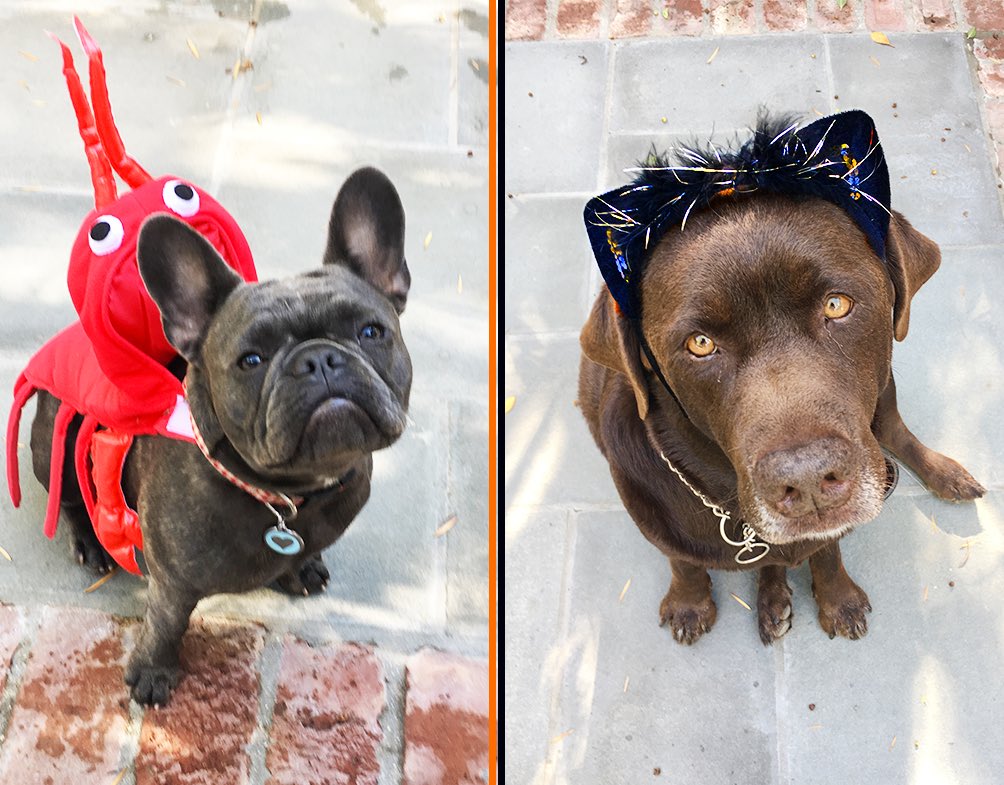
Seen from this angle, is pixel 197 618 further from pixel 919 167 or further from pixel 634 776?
pixel 919 167

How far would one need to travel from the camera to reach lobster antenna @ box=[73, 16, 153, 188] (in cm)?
249

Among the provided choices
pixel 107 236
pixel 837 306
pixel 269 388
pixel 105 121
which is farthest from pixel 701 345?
pixel 105 121

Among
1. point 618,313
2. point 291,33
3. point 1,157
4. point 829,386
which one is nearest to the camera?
point 829,386

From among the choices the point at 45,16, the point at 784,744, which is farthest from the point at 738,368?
the point at 45,16

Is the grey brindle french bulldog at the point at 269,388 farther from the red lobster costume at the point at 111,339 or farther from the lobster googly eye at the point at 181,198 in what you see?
the lobster googly eye at the point at 181,198

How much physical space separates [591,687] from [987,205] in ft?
7.75

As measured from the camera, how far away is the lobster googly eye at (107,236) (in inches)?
95.6

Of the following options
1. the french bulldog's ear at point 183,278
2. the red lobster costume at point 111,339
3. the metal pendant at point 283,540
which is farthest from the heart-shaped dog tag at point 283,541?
the french bulldog's ear at point 183,278

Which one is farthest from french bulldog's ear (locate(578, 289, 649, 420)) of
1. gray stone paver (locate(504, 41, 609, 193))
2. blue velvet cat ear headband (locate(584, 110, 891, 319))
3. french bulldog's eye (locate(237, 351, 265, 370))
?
gray stone paver (locate(504, 41, 609, 193))

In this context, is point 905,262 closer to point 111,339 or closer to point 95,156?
point 111,339

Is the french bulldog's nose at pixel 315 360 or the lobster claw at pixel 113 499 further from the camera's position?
the lobster claw at pixel 113 499

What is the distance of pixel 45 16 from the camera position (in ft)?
15.3

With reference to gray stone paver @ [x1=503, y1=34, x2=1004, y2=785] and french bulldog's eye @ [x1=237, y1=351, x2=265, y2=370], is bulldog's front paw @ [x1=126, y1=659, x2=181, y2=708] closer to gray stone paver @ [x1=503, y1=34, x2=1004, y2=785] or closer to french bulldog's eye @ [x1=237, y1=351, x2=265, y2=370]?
gray stone paver @ [x1=503, y1=34, x2=1004, y2=785]

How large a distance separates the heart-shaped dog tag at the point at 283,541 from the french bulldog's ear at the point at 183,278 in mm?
538
